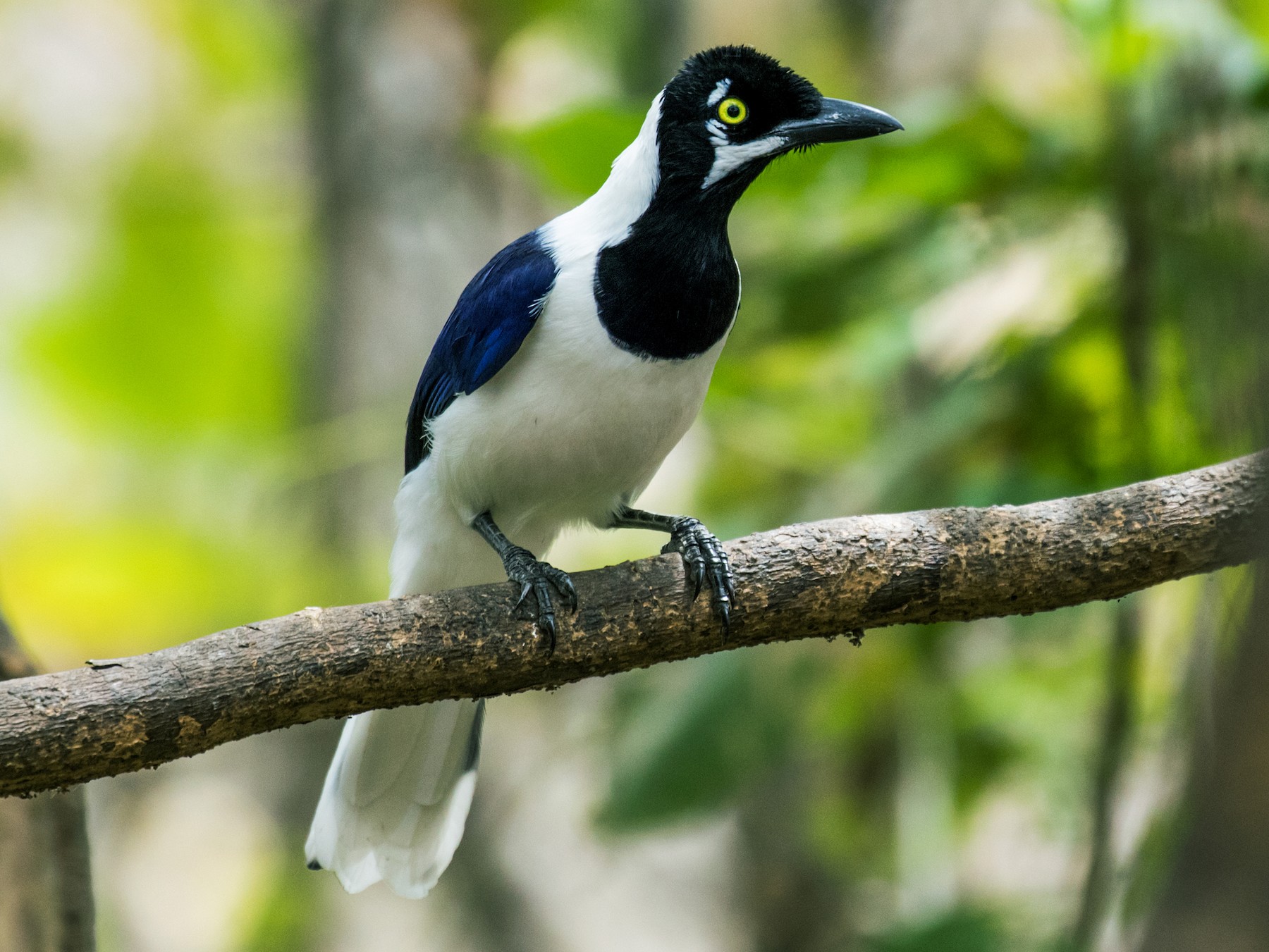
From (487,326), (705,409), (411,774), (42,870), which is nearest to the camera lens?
(42,870)

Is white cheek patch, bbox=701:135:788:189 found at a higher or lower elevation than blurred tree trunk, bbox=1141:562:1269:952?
higher

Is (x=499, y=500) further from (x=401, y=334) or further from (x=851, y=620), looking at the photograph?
(x=401, y=334)

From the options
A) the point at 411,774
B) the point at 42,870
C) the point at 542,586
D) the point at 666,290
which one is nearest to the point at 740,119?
the point at 666,290

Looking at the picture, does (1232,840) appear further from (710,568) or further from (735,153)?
(735,153)

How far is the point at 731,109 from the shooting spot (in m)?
3.70

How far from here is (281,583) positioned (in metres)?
7.80

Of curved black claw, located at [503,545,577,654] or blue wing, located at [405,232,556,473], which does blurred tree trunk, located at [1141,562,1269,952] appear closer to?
curved black claw, located at [503,545,577,654]

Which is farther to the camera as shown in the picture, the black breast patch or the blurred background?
the blurred background

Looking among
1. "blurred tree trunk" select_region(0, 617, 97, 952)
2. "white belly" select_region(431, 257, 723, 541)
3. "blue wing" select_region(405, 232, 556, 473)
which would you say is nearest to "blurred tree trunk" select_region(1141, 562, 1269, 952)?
"white belly" select_region(431, 257, 723, 541)

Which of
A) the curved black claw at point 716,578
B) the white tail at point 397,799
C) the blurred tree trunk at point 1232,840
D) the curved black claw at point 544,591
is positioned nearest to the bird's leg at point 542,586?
the curved black claw at point 544,591

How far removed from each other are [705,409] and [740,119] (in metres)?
1.80

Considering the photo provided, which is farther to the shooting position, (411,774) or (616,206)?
(411,774)

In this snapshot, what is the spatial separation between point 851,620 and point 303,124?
769cm

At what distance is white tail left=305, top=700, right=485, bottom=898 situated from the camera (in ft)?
12.1
